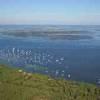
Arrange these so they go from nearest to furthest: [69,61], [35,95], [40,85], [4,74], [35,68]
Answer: [35,95]
[40,85]
[4,74]
[35,68]
[69,61]

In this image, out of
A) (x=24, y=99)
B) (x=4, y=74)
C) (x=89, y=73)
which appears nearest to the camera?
(x=24, y=99)

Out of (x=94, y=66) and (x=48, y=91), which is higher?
(x=48, y=91)

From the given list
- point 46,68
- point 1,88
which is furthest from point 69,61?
point 1,88

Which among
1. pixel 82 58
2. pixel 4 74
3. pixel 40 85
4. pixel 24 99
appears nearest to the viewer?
pixel 24 99

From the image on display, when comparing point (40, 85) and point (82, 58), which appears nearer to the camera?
point (40, 85)

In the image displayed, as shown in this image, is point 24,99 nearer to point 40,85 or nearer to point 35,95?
point 35,95

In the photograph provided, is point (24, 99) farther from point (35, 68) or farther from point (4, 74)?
point (35, 68)

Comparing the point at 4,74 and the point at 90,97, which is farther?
the point at 4,74

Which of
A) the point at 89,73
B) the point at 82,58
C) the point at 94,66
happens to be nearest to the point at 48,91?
the point at 89,73

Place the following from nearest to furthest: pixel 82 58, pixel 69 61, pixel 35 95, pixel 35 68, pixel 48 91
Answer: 1. pixel 35 95
2. pixel 48 91
3. pixel 35 68
4. pixel 69 61
5. pixel 82 58
